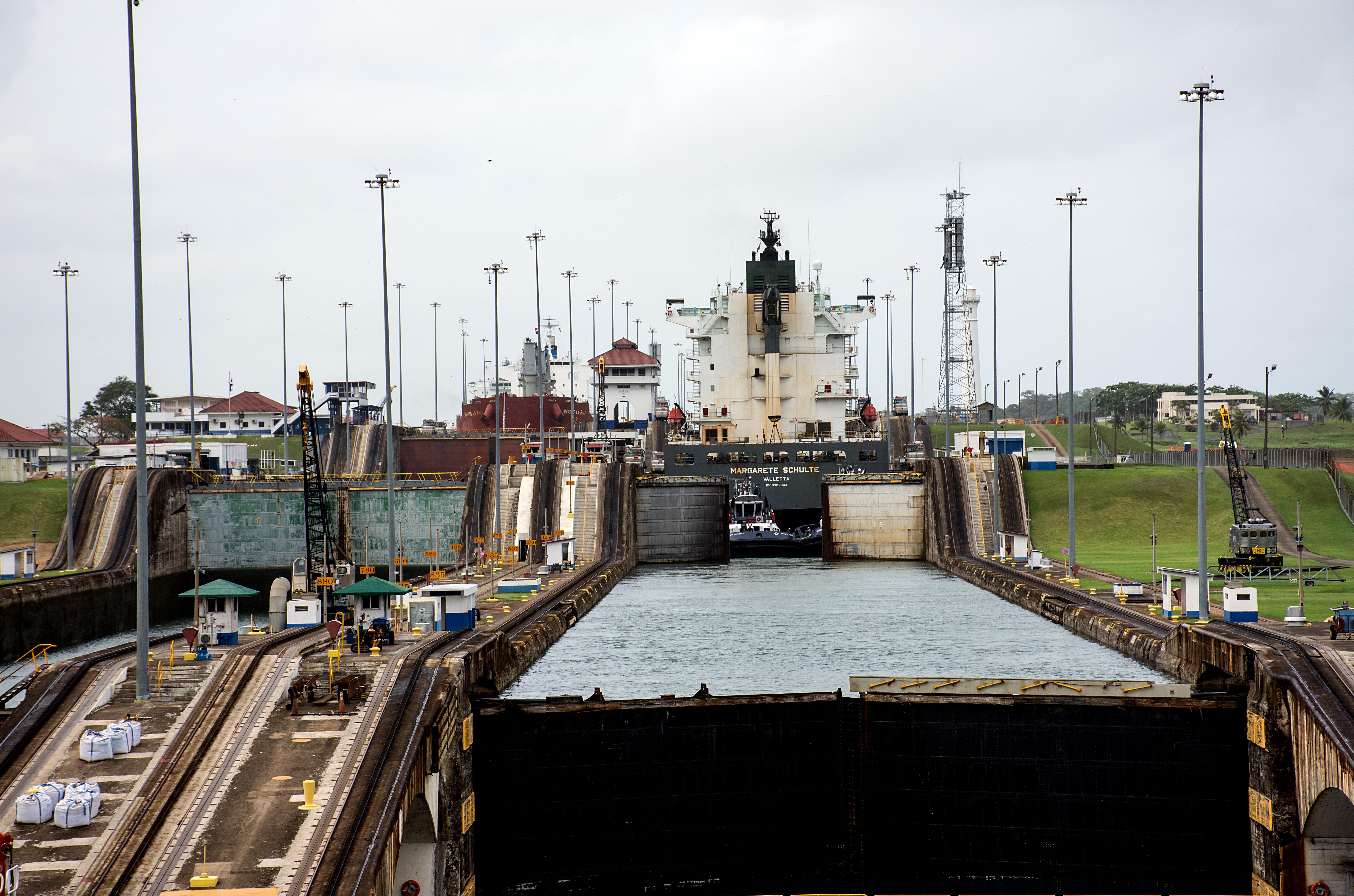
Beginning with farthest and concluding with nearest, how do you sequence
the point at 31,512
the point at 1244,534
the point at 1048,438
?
the point at 1048,438 < the point at 31,512 < the point at 1244,534

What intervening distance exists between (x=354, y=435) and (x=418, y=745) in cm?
9106

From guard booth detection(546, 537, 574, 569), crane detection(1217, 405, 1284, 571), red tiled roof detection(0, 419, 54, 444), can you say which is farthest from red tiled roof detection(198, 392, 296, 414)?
crane detection(1217, 405, 1284, 571)

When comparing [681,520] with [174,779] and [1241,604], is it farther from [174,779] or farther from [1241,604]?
[174,779]

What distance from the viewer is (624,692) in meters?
35.7

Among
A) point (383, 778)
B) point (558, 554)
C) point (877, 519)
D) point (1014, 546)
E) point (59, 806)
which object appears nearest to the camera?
point (59, 806)

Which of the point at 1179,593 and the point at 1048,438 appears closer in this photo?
the point at 1179,593

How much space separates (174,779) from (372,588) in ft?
32.6

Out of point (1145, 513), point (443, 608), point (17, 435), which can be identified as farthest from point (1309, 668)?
point (17, 435)

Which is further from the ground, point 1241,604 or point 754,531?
point 1241,604

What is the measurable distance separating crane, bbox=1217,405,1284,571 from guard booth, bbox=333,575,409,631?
31.3m

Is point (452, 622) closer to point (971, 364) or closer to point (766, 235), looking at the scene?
point (766, 235)

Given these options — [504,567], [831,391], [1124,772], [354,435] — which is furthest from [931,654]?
[354,435]

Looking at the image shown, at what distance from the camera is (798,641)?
46312 mm

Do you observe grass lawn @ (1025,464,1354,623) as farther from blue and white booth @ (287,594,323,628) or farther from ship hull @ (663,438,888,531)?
blue and white booth @ (287,594,323,628)
